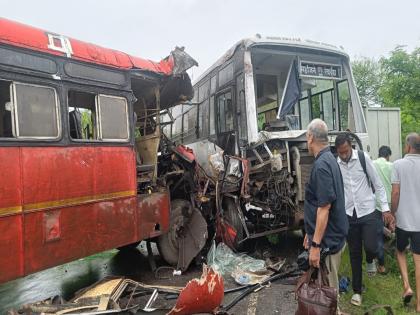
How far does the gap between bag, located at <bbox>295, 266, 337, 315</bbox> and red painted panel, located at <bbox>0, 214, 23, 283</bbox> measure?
8.96 feet

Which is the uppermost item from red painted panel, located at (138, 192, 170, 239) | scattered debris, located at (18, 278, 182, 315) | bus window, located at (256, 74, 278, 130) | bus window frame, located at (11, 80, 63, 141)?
bus window, located at (256, 74, 278, 130)

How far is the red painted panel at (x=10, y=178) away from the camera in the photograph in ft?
12.4

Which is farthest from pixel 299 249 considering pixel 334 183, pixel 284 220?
pixel 334 183

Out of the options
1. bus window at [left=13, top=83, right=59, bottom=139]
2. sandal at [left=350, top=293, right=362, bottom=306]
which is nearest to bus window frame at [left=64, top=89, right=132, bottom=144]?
bus window at [left=13, top=83, right=59, bottom=139]

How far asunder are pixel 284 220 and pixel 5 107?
4.56 meters

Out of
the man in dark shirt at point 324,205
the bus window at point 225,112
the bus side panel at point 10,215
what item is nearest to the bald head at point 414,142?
the man in dark shirt at point 324,205

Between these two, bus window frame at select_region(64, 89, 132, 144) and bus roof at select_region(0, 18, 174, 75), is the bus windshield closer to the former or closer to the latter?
bus roof at select_region(0, 18, 174, 75)

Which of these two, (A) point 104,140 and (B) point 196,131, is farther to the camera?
(B) point 196,131

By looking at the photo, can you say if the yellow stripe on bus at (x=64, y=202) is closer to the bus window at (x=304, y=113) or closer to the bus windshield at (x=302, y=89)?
the bus windshield at (x=302, y=89)

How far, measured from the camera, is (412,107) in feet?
49.0

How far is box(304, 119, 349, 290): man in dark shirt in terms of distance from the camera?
10.9 ft

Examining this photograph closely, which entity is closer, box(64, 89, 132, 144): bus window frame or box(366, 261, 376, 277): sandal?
box(64, 89, 132, 144): bus window frame

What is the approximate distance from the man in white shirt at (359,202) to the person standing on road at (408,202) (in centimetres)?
14

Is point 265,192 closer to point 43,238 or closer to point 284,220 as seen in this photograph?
point 284,220
